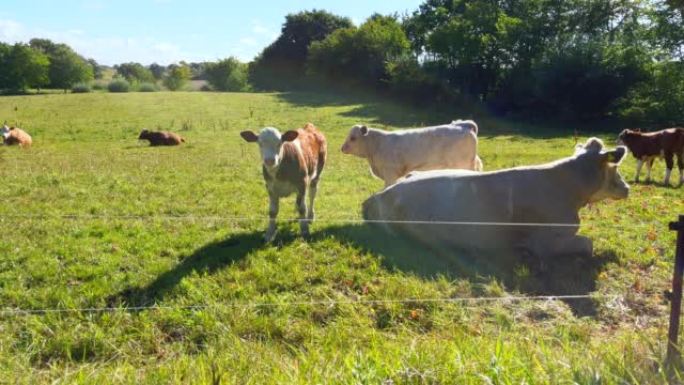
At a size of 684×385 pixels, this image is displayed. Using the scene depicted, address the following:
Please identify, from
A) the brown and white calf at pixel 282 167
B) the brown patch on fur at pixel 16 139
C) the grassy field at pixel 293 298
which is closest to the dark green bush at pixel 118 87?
the brown patch on fur at pixel 16 139

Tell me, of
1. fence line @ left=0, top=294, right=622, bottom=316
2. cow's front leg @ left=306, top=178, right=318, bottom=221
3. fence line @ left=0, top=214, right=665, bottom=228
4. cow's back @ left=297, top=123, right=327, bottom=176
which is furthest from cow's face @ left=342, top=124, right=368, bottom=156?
fence line @ left=0, top=294, right=622, bottom=316

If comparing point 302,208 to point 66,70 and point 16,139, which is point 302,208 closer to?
point 16,139

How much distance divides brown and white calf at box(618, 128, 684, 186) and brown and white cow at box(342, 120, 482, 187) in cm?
550

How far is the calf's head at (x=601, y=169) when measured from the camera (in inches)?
293

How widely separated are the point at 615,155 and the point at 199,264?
18.2ft

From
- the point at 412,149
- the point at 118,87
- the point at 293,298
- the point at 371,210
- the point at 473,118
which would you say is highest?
the point at 118,87

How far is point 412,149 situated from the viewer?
11617 millimetres

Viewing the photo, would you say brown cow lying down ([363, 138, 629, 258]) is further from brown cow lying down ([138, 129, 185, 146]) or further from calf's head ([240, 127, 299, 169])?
brown cow lying down ([138, 129, 185, 146])

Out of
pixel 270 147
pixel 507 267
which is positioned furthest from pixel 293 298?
pixel 507 267

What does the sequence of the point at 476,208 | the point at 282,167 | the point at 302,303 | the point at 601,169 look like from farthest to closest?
the point at 282,167
the point at 476,208
the point at 601,169
the point at 302,303

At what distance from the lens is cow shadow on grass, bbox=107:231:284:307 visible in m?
6.09

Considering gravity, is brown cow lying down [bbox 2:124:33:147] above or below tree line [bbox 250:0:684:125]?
below

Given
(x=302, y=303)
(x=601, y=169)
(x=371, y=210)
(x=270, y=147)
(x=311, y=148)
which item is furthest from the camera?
(x=311, y=148)

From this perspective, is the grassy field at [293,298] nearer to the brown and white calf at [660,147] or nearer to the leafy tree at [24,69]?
the brown and white calf at [660,147]
